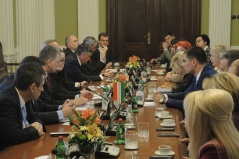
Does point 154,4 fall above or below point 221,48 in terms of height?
above

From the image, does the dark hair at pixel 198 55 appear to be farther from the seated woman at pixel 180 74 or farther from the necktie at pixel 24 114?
the necktie at pixel 24 114

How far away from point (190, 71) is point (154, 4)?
6.19 m

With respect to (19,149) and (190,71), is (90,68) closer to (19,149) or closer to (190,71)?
(190,71)

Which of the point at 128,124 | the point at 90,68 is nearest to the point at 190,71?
the point at 128,124

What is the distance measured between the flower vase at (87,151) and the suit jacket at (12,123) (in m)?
0.87

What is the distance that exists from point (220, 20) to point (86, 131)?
8923mm

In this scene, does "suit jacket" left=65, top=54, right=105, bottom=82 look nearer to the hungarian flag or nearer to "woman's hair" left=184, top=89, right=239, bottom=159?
the hungarian flag

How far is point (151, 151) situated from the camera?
335 cm

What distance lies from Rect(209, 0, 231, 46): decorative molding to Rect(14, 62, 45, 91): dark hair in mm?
8081

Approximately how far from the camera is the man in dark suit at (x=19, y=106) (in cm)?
363

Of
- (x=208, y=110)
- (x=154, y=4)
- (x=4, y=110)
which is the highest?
(x=154, y=4)

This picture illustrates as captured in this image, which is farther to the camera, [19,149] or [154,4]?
[154,4]

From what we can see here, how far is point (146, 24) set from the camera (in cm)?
1180

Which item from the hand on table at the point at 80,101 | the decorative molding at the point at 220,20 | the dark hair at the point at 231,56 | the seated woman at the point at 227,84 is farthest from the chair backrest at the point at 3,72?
the seated woman at the point at 227,84
